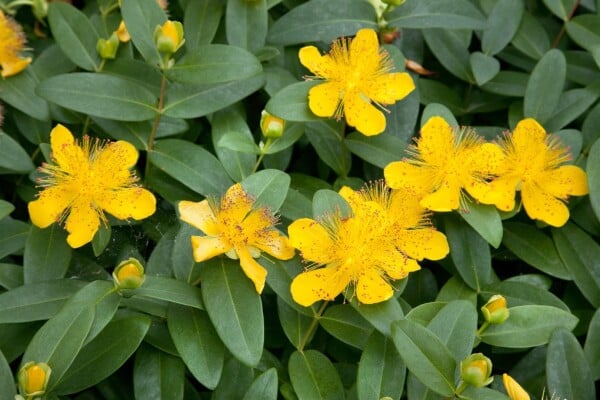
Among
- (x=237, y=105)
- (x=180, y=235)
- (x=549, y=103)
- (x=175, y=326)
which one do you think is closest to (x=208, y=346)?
(x=175, y=326)

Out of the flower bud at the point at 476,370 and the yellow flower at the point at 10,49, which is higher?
the yellow flower at the point at 10,49

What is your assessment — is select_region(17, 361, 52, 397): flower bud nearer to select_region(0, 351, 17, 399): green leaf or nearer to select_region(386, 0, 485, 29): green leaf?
select_region(0, 351, 17, 399): green leaf

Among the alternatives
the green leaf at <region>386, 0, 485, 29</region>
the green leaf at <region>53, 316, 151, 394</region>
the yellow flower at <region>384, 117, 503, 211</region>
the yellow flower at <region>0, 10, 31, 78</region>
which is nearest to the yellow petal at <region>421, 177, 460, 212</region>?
the yellow flower at <region>384, 117, 503, 211</region>

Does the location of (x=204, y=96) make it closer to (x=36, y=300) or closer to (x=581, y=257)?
(x=36, y=300)

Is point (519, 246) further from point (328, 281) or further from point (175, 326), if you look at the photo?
point (175, 326)

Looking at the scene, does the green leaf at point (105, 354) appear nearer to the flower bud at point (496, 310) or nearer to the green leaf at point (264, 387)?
the green leaf at point (264, 387)

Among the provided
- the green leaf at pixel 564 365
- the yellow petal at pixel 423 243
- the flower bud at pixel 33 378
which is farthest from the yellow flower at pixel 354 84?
the flower bud at pixel 33 378
